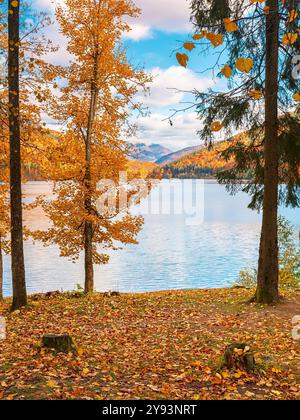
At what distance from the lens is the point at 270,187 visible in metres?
10.4

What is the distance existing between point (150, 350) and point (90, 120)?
9801mm

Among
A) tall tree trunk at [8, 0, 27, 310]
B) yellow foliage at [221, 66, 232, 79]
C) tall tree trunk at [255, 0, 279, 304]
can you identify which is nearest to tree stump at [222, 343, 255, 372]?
yellow foliage at [221, 66, 232, 79]

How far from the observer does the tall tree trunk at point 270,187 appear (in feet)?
33.5

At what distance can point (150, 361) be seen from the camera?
6.71 meters

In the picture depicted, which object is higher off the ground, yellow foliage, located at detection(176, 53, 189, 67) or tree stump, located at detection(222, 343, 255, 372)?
yellow foliage, located at detection(176, 53, 189, 67)

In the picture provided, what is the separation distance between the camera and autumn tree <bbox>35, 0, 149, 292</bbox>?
14172 millimetres

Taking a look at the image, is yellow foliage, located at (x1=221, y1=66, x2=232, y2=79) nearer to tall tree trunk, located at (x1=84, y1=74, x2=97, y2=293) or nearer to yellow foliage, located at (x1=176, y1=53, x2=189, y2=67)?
yellow foliage, located at (x1=176, y1=53, x2=189, y2=67)

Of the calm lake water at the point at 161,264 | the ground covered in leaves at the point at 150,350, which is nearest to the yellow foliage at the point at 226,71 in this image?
the ground covered in leaves at the point at 150,350

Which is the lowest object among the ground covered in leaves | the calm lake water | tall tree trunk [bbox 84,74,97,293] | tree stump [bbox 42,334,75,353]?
the calm lake water

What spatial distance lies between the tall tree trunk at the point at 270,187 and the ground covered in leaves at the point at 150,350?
63 cm

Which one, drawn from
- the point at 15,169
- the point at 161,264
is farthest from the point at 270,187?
the point at 161,264

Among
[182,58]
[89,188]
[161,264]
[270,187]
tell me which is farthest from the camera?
[161,264]

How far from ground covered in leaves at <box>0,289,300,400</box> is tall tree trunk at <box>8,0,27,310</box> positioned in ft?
2.60

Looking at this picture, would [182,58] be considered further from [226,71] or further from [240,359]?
[240,359]
